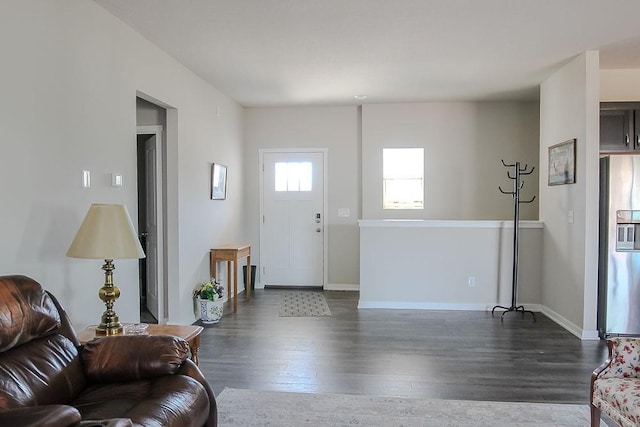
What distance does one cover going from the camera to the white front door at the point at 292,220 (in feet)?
21.6

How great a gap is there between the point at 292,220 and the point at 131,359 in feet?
15.2

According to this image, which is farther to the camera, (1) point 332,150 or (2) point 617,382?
(1) point 332,150

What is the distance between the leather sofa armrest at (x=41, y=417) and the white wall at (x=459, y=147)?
208 inches

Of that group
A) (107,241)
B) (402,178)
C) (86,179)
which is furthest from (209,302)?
(402,178)

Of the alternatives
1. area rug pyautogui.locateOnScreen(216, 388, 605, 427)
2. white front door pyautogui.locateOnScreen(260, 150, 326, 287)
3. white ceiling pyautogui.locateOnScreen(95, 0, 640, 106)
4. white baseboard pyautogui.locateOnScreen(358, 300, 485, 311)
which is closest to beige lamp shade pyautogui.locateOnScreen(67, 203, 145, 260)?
area rug pyautogui.locateOnScreen(216, 388, 605, 427)

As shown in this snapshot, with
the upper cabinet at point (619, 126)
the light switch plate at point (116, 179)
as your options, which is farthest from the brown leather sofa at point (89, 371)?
the upper cabinet at point (619, 126)

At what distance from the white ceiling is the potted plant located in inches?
91.1

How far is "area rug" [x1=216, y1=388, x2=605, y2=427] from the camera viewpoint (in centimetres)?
250

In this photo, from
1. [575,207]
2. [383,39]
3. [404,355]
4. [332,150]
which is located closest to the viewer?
[404,355]

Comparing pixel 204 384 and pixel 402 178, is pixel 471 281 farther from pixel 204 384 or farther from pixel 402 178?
pixel 204 384

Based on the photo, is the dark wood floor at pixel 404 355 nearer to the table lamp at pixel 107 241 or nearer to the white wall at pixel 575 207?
the white wall at pixel 575 207

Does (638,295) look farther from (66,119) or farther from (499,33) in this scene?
(66,119)

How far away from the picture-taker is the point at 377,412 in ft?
8.59

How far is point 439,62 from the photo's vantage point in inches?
174
